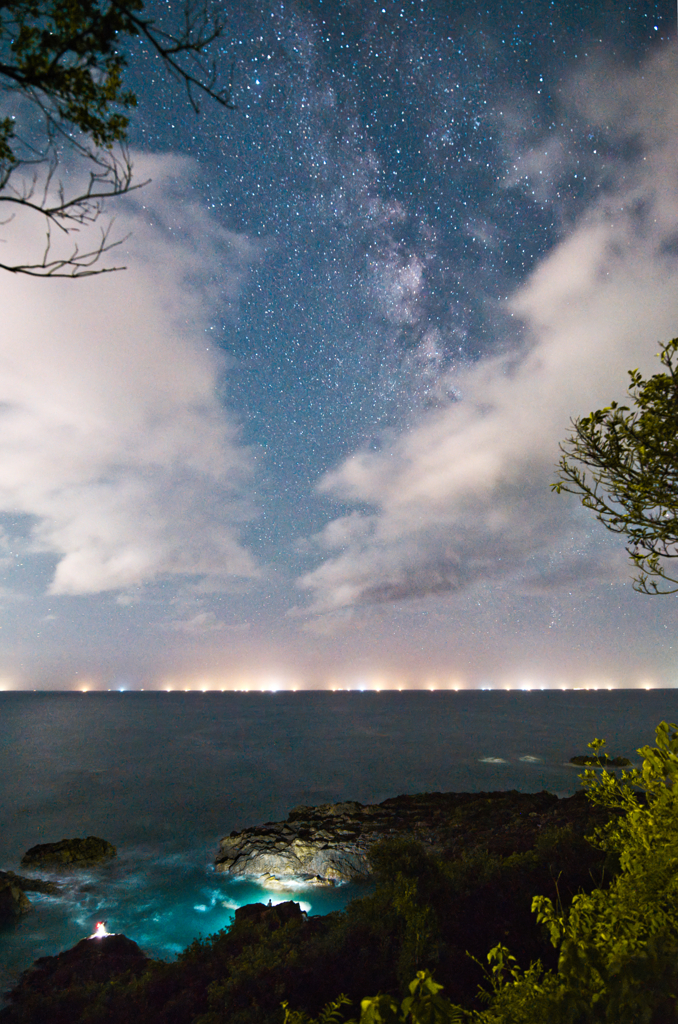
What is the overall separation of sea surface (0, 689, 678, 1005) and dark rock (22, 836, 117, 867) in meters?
0.98

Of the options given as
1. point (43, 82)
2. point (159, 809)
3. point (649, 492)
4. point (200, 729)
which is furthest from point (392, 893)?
point (200, 729)

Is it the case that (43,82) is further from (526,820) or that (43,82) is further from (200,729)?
(200,729)

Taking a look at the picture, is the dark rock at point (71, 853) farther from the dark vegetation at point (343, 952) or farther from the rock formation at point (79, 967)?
the dark vegetation at point (343, 952)

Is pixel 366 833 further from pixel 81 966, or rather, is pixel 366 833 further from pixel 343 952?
→ pixel 343 952

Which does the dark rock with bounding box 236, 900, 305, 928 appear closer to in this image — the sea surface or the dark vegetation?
the dark vegetation

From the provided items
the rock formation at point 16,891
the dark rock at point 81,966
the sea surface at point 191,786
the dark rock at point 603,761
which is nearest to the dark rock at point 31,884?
the rock formation at point 16,891

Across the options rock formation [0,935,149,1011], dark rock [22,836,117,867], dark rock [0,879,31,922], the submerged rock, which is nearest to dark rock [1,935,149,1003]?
rock formation [0,935,149,1011]

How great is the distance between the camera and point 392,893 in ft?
49.3

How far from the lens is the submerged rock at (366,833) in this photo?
24.7 meters

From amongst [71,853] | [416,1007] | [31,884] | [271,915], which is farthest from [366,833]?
[416,1007]

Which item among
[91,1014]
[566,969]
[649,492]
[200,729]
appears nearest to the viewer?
[566,969]

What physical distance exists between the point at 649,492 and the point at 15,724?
6118 inches

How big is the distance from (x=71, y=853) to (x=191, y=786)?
2270 cm

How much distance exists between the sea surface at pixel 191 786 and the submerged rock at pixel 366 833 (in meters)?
1.41
